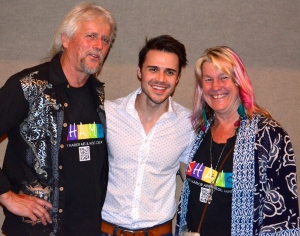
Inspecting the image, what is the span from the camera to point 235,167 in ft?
7.86

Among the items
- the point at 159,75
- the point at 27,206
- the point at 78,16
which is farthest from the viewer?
the point at 159,75

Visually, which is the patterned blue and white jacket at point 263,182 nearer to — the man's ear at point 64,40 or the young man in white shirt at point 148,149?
the young man in white shirt at point 148,149

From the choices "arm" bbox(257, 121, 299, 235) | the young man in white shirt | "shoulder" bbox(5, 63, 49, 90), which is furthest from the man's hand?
"arm" bbox(257, 121, 299, 235)

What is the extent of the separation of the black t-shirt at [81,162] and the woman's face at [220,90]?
68 centimetres

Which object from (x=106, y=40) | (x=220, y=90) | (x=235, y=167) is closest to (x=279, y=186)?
(x=235, y=167)

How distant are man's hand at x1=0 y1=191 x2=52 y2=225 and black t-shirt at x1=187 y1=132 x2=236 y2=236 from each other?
2.65 ft

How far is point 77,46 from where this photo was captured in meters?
2.55

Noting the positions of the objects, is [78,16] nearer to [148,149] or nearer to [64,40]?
[64,40]

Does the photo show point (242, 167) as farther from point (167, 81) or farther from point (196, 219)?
point (167, 81)

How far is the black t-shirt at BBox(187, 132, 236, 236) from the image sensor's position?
2428mm

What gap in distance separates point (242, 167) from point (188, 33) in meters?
1.30

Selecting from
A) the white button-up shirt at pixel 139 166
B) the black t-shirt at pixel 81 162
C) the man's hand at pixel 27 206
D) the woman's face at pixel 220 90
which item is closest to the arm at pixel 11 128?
the man's hand at pixel 27 206

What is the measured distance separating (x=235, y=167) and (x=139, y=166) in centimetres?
60

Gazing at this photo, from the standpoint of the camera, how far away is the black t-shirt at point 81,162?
8.13 feet
